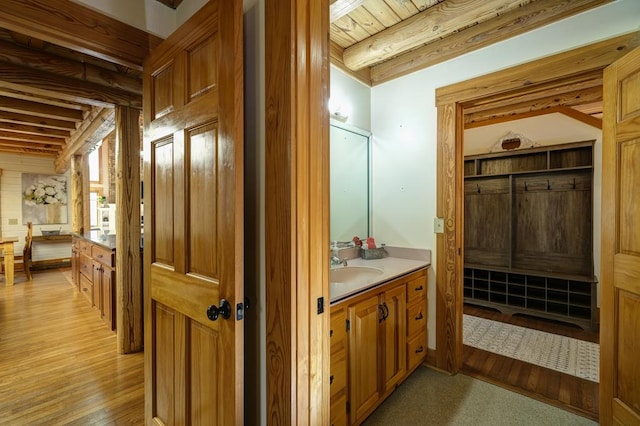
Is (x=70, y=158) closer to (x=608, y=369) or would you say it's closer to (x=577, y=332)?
(x=608, y=369)

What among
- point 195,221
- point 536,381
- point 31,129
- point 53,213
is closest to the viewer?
point 195,221

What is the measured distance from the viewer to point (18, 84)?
7.39ft

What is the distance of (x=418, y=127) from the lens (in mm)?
2521

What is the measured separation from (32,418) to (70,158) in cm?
490

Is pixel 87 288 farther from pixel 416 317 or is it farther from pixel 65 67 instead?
pixel 416 317

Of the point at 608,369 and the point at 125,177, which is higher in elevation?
the point at 125,177

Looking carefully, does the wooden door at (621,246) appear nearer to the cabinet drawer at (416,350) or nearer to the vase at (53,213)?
the cabinet drawer at (416,350)

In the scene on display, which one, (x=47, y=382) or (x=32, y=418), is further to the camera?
(x=47, y=382)

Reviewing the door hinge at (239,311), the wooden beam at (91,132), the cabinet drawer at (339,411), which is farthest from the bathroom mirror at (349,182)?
the wooden beam at (91,132)

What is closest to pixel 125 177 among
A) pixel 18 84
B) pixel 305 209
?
pixel 18 84

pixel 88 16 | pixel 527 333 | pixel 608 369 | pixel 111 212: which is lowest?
pixel 527 333

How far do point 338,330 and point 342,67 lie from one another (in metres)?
2.17

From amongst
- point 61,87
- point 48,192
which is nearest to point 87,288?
point 61,87

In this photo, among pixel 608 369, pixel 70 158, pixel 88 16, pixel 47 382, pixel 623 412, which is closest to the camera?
pixel 88 16
